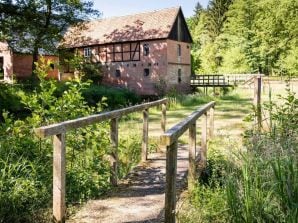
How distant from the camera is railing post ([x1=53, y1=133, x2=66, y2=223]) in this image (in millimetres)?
3602

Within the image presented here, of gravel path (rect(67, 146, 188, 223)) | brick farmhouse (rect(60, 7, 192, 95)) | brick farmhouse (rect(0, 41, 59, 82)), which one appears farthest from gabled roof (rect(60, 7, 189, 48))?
gravel path (rect(67, 146, 188, 223))

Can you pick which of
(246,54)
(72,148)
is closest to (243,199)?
(72,148)

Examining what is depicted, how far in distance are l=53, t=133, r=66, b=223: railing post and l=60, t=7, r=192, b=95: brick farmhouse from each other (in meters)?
29.6

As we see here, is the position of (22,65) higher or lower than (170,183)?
higher

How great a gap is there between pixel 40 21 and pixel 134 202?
23.4 meters

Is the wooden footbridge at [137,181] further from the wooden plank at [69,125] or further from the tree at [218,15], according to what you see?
the tree at [218,15]

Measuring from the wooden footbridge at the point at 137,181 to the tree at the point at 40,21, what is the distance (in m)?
18.5

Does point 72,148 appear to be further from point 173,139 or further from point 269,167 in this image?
point 269,167

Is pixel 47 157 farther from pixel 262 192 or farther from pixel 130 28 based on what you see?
pixel 130 28

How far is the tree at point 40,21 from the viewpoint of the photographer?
23.2 metres

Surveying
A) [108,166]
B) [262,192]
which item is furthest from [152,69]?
[262,192]

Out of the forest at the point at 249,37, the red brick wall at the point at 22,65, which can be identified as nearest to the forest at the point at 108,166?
the red brick wall at the point at 22,65

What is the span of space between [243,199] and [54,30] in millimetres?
24914

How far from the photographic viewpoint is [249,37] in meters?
54.8
